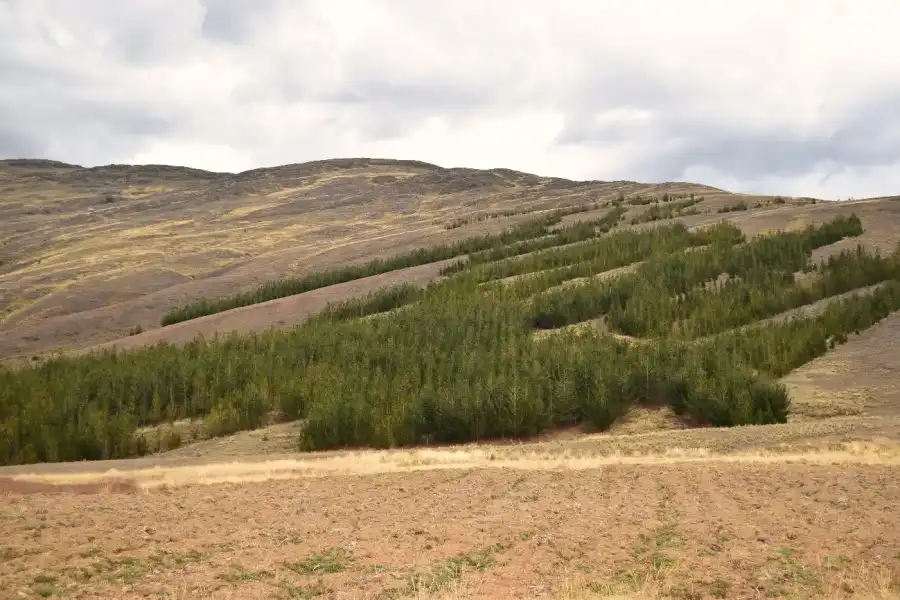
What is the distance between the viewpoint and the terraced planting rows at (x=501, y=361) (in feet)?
49.2

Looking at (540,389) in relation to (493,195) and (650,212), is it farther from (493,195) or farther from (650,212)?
(493,195)

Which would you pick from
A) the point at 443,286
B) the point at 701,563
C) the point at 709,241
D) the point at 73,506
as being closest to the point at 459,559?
the point at 701,563

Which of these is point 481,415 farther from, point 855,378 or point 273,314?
point 273,314

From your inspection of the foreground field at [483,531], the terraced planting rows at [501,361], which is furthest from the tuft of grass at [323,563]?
the terraced planting rows at [501,361]

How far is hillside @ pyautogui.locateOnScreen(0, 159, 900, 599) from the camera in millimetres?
6312

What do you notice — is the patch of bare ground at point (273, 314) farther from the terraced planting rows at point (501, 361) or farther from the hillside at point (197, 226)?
the terraced planting rows at point (501, 361)

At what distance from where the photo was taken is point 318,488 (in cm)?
966

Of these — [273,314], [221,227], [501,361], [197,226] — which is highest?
[197,226]

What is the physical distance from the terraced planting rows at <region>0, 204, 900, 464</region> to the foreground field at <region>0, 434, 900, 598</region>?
4293mm

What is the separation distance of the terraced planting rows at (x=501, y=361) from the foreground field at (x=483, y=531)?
14.1 ft

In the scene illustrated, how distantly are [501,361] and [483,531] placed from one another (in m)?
10.9

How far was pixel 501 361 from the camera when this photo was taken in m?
18.0

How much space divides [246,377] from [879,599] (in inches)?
632

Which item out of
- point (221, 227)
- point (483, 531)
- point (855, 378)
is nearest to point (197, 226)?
point (221, 227)
